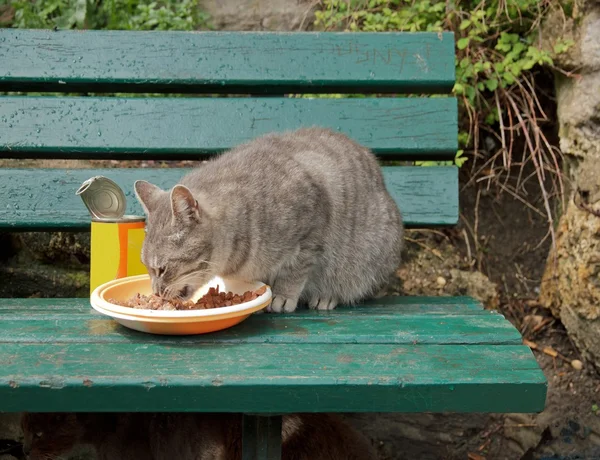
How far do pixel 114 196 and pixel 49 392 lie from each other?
95 cm

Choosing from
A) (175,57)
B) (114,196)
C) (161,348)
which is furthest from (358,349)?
(175,57)

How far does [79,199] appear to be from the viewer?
8.87ft

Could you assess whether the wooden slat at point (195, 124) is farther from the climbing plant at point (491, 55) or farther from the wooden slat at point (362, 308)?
the wooden slat at point (362, 308)

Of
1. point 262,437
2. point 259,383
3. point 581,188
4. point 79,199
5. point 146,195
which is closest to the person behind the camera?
point 259,383

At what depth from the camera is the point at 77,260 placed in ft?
10.3

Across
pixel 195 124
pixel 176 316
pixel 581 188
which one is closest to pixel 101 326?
pixel 176 316

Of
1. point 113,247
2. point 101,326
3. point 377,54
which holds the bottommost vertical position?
point 101,326

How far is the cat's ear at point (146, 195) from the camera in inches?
83.8

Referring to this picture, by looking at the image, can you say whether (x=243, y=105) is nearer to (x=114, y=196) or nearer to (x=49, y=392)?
(x=114, y=196)

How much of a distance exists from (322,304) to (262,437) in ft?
2.49

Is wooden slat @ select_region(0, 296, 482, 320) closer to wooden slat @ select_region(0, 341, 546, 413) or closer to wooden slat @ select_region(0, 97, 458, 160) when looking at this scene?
wooden slat @ select_region(0, 341, 546, 413)

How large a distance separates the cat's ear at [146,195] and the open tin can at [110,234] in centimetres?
13

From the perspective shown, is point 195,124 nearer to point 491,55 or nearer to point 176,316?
point 176,316

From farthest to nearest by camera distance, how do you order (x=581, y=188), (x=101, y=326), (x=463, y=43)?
(x=463, y=43)
(x=581, y=188)
(x=101, y=326)
